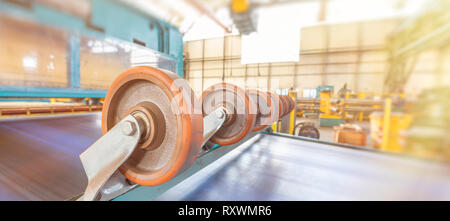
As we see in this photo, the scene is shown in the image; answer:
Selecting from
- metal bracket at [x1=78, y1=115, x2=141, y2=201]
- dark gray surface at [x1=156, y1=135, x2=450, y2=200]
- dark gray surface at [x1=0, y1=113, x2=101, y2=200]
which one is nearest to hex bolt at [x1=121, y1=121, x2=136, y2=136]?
metal bracket at [x1=78, y1=115, x2=141, y2=201]

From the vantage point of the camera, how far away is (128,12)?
245cm

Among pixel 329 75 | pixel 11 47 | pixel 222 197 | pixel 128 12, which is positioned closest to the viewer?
pixel 222 197

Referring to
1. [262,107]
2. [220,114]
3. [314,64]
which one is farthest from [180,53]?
[314,64]

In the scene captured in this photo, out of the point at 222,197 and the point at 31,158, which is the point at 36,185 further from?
the point at 222,197

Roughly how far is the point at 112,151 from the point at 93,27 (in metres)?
2.11

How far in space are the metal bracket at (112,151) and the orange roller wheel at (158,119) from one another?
38 mm

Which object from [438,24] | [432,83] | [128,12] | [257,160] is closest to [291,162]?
[257,160]

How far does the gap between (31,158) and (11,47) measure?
3.91 ft

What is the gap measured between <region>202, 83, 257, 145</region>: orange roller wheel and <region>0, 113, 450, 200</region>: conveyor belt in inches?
8.1

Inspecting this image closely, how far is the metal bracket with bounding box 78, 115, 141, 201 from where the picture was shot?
0.58m

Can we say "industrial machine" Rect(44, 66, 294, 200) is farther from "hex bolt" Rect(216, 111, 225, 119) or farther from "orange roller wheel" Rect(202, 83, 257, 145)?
"orange roller wheel" Rect(202, 83, 257, 145)

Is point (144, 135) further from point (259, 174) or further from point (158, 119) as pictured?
point (259, 174)

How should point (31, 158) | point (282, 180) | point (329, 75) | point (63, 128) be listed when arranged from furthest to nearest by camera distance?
point (329, 75), point (63, 128), point (31, 158), point (282, 180)

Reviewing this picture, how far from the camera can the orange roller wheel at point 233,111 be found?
1.10 m
